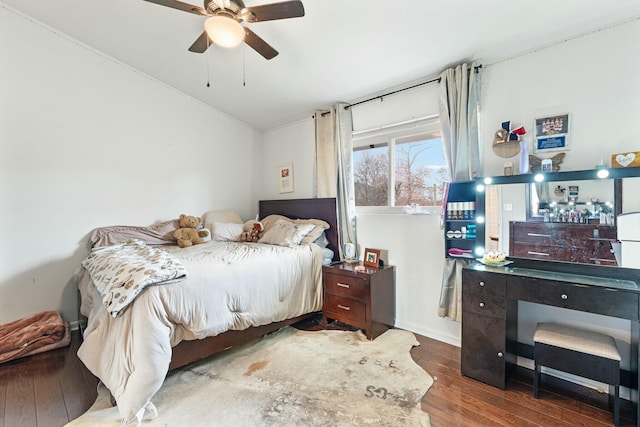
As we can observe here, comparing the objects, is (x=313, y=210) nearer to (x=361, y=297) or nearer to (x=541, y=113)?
(x=361, y=297)

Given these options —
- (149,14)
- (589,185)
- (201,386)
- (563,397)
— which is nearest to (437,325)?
(563,397)

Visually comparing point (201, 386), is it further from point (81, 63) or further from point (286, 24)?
point (81, 63)

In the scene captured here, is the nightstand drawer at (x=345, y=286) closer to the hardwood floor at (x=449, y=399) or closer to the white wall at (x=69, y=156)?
the hardwood floor at (x=449, y=399)

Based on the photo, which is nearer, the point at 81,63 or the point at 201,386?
the point at 201,386

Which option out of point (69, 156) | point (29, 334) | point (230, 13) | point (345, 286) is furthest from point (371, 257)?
point (69, 156)

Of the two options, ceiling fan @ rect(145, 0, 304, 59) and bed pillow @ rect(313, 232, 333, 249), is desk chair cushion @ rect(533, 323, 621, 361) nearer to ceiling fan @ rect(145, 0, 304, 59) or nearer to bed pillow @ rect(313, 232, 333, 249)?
bed pillow @ rect(313, 232, 333, 249)

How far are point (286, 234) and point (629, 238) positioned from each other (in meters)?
2.64

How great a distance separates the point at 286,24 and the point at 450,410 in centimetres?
285

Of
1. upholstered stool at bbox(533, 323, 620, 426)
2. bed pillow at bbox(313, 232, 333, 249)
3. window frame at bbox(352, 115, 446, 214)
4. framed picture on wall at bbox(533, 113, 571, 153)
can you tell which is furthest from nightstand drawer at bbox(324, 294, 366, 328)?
framed picture on wall at bbox(533, 113, 571, 153)

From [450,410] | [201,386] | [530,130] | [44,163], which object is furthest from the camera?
[44,163]

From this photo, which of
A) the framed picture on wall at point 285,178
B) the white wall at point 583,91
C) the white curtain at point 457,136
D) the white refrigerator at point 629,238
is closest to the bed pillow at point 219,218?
the framed picture on wall at point 285,178

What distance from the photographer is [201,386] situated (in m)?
1.99

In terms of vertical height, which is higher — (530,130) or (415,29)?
(415,29)

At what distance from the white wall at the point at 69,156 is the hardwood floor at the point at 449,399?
97cm
